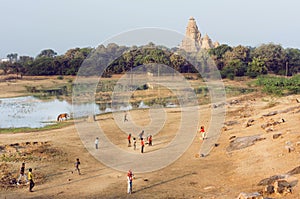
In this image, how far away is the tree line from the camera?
224ft

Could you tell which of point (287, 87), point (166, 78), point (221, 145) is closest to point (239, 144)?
point (221, 145)

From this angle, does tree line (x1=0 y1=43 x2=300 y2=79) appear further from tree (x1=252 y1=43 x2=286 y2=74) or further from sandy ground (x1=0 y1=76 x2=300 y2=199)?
sandy ground (x1=0 y1=76 x2=300 y2=199)

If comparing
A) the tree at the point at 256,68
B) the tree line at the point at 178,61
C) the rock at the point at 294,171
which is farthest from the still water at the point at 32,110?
the tree at the point at 256,68

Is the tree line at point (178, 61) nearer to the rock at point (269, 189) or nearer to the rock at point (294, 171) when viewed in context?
the rock at point (294, 171)

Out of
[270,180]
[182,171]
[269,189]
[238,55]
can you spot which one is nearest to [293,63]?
[238,55]

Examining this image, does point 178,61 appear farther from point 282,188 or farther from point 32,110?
point 282,188

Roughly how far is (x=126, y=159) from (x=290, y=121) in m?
12.4

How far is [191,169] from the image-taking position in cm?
2031

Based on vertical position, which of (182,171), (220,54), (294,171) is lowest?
(182,171)

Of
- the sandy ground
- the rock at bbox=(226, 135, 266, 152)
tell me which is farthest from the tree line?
the rock at bbox=(226, 135, 266, 152)

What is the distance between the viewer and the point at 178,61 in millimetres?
70938

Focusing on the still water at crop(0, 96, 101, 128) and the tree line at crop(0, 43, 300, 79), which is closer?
the still water at crop(0, 96, 101, 128)

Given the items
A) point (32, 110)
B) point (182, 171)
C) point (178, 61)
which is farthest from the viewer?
point (178, 61)

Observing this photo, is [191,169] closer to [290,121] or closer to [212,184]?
[212,184]
